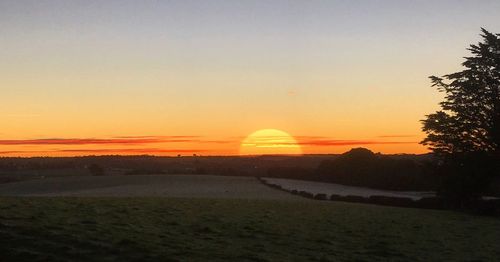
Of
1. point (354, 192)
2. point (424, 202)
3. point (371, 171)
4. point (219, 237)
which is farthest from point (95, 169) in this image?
point (219, 237)

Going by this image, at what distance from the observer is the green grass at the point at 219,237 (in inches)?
720

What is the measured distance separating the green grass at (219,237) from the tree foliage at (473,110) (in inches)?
761

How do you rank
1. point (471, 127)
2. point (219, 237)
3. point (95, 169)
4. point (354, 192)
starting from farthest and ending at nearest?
point (95, 169) → point (354, 192) → point (471, 127) → point (219, 237)

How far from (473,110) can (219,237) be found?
38.3 m

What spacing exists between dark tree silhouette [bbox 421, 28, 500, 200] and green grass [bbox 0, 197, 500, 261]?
17155 mm

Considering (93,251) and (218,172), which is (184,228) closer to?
(93,251)

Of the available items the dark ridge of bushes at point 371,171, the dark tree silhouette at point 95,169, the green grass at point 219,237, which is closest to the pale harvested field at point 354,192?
the dark ridge of bushes at point 371,171

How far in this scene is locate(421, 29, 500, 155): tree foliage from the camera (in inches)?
2120

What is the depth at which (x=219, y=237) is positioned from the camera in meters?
23.4

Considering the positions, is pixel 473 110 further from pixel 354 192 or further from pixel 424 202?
pixel 354 192

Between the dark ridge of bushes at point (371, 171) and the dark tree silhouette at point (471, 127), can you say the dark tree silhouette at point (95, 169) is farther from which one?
the dark tree silhouette at point (471, 127)

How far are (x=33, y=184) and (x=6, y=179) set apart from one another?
20364mm

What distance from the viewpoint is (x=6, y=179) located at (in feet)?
369

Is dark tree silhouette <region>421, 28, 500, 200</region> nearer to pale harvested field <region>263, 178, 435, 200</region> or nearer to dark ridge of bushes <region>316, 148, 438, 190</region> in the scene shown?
pale harvested field <region>263, 178, 435, 200</region>
